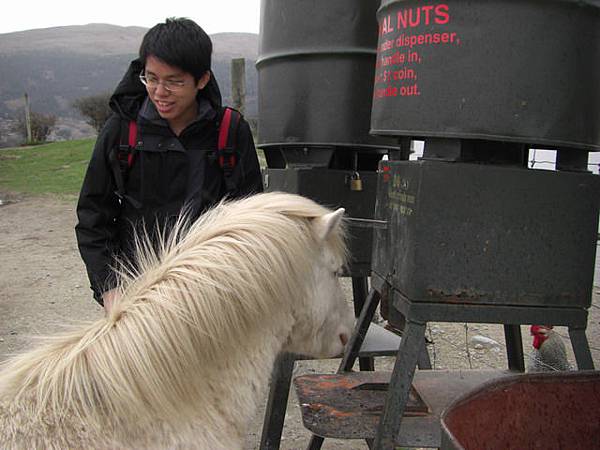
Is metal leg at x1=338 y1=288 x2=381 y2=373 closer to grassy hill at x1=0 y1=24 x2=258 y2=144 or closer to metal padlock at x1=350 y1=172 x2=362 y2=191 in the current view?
metal padlock at x1=350 y1=172 x2=362 y2=191

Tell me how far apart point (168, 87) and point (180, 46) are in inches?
6.3

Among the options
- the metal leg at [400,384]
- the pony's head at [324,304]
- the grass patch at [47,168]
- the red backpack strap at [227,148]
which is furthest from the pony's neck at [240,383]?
the grass patch at [47,168]

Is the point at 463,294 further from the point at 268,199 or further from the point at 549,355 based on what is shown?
the point at 549,355

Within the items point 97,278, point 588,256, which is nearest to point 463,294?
point 588,256

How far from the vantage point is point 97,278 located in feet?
7.22

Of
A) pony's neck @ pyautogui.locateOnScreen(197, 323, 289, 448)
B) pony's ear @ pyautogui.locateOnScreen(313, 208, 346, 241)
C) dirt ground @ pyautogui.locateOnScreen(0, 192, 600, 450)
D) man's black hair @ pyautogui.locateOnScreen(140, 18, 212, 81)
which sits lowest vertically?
dirt ground @ pyautogui.locateOnScreen(0, 192, 600, 450)

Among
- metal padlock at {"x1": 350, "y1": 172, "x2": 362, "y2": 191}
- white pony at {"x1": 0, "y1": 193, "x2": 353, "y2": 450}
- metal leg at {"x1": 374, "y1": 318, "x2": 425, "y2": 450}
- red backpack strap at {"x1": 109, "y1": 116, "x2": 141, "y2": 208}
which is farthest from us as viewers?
metal padlock at {"x1": 350, "y1": 172, "x2": 362, "y2": 191}

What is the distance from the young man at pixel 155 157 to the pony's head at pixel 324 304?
2.18ft

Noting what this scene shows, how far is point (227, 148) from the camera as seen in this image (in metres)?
2.35

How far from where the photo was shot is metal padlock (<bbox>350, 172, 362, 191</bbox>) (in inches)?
119

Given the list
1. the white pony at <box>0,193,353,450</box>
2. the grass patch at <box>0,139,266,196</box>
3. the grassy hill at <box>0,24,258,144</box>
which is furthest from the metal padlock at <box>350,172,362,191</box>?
the grassy hill at <box>0,24,258,144</box>

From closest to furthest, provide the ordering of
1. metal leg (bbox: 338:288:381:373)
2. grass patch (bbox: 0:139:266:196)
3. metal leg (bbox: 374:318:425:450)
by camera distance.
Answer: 1. metal leg (bbox: 374:318:425:450)
2. metal leg (bbox: 338:288:381:373)
3. grass patch (bbox: 0:139:266:196)

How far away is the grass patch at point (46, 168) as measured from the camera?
41.0 ft

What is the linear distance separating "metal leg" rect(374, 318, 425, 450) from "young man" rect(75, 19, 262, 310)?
3.19 feet
